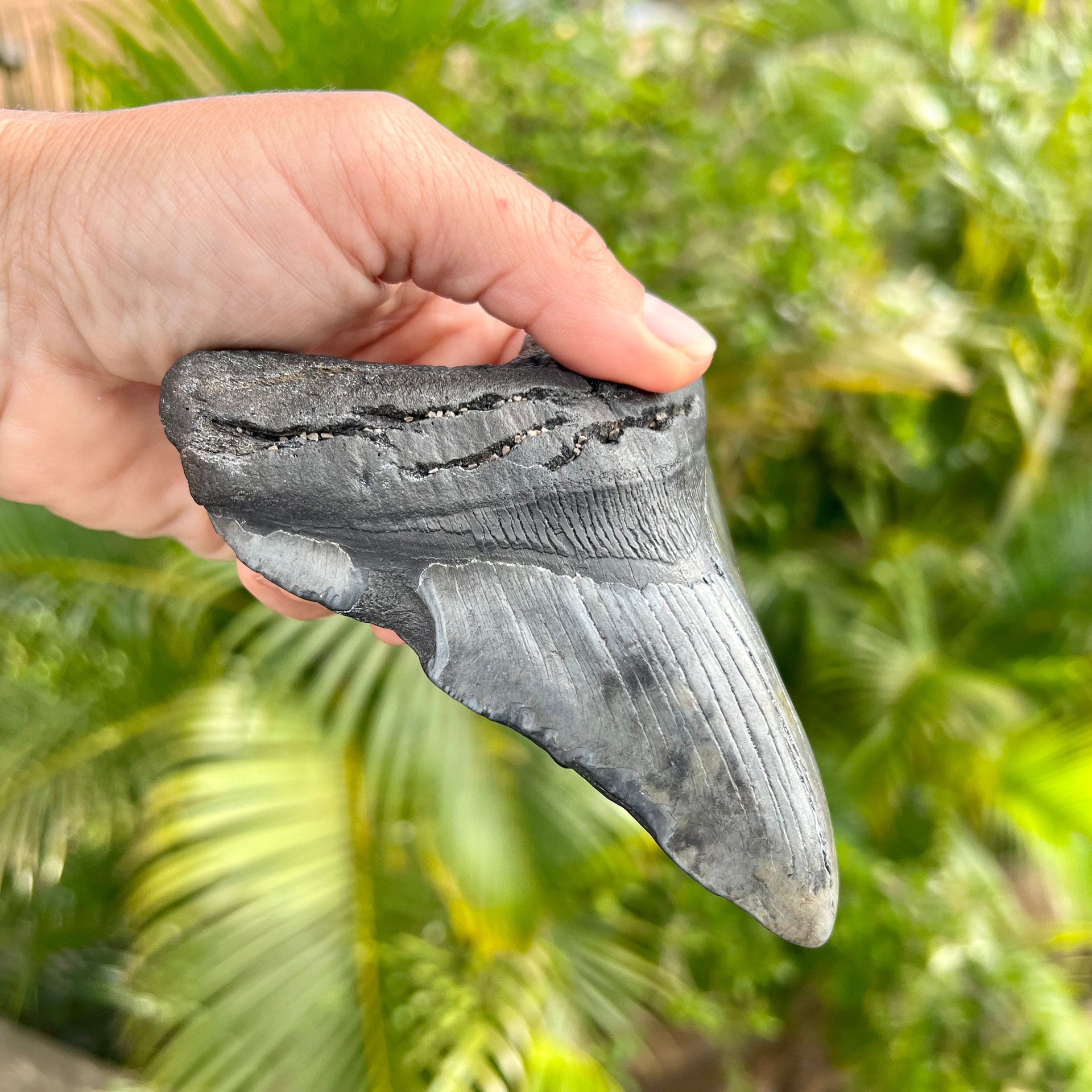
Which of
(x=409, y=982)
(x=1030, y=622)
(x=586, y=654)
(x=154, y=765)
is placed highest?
(x=586, y=654)

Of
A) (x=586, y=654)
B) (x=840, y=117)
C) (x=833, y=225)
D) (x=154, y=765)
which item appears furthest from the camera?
(x=840, y=117)

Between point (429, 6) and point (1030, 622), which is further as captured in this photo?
point (1030, 622)

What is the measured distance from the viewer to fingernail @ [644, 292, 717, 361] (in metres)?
0.59

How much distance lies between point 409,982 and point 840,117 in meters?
1.66

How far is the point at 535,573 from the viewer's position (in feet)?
1.73

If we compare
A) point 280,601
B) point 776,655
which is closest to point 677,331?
point 280,601


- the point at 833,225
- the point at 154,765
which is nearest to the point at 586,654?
the point at 154,765

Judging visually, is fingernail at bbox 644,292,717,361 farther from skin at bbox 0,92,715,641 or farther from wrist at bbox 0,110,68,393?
wrist at bbox 0,110,68,393

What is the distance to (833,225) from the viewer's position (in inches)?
57.8

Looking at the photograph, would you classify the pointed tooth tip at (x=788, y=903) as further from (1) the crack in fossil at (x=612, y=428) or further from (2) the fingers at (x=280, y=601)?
(2) the fingers at (x=280, y=601)

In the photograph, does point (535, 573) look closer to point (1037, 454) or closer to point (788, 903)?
point (788, 903)

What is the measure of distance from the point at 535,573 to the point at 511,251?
205 mm

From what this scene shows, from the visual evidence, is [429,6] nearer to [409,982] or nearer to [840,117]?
[840,117]

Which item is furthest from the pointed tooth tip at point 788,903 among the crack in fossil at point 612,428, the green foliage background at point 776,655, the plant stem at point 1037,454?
the plant stem at point 1037,454
